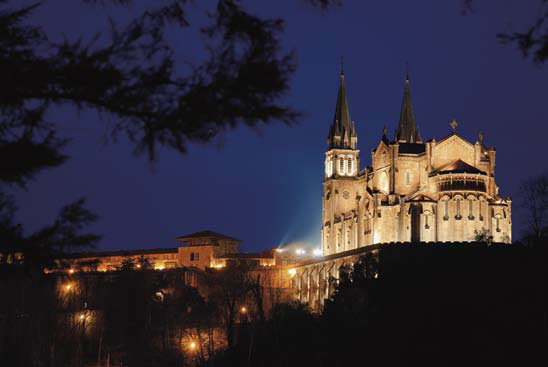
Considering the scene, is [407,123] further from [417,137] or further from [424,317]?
[424,317]

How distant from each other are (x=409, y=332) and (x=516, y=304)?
5667 millimetres

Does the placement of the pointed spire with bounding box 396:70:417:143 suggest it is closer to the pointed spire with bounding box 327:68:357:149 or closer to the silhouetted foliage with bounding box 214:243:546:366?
the pointed spire with bounding box 327:68:357:149

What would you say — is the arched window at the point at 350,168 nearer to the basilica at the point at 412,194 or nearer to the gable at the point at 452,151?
the basilica at the point at 412,194

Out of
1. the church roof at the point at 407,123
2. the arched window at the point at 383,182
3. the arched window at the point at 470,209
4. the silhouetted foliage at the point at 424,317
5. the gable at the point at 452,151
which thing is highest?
the church roof at the point at 407,123

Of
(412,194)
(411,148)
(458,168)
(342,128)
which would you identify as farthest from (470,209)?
(342,128)

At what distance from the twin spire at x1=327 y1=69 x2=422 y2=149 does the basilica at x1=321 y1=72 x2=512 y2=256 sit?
0.37ft

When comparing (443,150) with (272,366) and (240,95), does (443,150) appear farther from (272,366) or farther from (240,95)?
(240,95)

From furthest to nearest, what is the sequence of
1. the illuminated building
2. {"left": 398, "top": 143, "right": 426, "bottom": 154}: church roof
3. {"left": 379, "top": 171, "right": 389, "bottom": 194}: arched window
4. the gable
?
the illuminated building → {"left": 379, "top": 171, "right": 389, "bottom": 194}: arched window → {"left": 398, "top": 143, "right": 426, "bottom": 154}: church roof → the gable

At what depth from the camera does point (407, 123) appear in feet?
289

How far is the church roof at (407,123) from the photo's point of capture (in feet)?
286

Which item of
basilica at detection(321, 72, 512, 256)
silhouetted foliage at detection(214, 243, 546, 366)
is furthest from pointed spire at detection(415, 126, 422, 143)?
silhouetted foliage at detection(214, 243, 546, 366)

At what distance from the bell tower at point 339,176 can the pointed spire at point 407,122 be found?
6.06 metres

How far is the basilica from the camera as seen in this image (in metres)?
71.0

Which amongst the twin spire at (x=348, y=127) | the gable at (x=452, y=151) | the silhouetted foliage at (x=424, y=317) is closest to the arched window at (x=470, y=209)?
the gable at (x=452, y=151)
